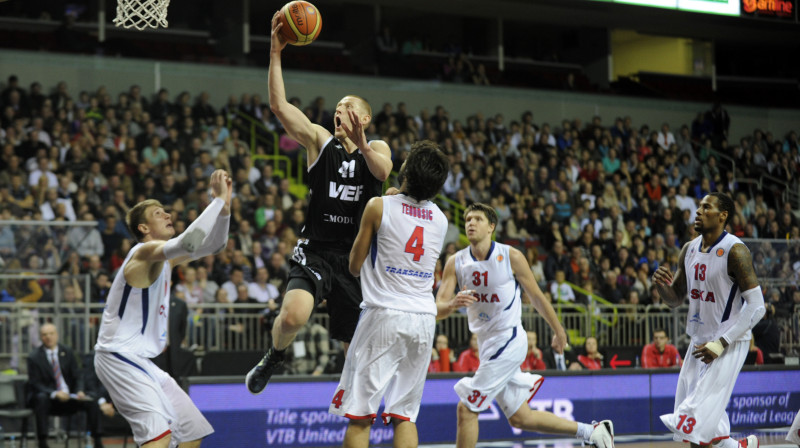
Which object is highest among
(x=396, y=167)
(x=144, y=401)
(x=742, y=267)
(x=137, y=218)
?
(x=396, y=167)

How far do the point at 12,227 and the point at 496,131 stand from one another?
38.4 feet

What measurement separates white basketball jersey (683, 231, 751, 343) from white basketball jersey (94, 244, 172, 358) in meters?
3.95

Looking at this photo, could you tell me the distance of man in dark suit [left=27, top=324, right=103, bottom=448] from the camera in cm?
→ 1057

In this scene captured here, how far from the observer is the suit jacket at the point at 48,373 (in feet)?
35.1

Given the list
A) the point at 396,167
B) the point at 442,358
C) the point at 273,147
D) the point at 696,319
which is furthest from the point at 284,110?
the point at 273,147

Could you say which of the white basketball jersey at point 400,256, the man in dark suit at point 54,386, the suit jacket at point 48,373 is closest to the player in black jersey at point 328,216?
the white basketball jersey at point 400,256

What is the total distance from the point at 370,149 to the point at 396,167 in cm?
1265

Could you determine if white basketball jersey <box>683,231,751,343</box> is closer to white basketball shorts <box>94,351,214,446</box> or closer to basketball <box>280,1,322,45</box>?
basketball <box>280,1,322,45</box>

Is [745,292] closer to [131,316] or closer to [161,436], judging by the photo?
[161,436]

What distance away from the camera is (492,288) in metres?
8.14

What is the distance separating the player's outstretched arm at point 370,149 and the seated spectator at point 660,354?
27.1 ft

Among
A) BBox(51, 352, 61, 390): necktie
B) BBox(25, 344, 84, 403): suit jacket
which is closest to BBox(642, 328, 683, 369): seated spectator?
BBox(25, 344, 84, 403): suit jacket

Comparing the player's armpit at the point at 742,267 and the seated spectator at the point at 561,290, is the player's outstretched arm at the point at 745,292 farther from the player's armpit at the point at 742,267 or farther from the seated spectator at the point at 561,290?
the seated spectator at the point at 561,290

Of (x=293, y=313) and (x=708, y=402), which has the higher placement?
(x=293, y=313)
